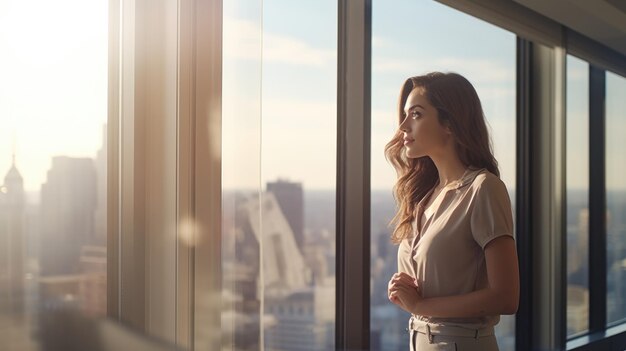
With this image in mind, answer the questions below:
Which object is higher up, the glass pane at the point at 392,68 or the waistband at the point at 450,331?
the glass pane at the point at 392,68

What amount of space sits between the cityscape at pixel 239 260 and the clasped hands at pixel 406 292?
0.38 metres

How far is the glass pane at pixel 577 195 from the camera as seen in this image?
435cm

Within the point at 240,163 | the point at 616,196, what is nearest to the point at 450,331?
the point at 240,163

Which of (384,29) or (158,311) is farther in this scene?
(384,29)

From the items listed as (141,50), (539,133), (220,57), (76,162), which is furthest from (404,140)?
(539,133)

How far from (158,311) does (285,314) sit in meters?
0.50

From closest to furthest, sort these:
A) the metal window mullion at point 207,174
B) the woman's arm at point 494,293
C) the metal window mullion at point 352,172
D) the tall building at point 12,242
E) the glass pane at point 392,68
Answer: the tall building at point 12,242 → the woman's arm at point 494,293 → the metal window mullion at point 207,174 → the metal window mullion at point 352,172 → the glass pane at point 392,68

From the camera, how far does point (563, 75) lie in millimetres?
4078

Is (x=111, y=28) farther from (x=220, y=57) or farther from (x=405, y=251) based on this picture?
(x=405, y=251)

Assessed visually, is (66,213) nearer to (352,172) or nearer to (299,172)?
(299,172)

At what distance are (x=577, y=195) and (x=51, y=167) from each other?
3612 mm

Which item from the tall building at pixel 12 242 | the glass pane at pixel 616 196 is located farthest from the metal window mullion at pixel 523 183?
the tall building at pixel 12 242

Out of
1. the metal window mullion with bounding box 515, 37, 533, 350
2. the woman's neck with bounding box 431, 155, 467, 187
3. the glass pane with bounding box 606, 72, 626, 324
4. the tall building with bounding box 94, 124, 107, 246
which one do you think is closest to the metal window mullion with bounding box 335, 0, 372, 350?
the woman's neck with bounding box 431, 155, 467, 187

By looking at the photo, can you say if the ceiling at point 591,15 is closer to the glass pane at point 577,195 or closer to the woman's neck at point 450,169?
the glass pane at point 577,195
